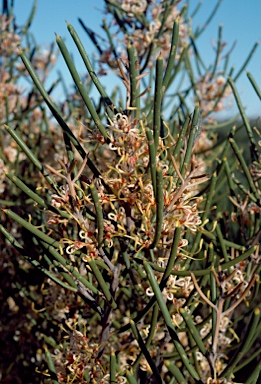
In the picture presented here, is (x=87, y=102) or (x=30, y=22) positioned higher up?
(x=30, y=22)

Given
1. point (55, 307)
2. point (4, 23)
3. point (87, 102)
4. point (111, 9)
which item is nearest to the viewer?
point (87, 102)

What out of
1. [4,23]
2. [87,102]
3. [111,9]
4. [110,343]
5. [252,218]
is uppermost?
[4,23]

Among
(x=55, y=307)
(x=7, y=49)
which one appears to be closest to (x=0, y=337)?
(x=55, y=307)

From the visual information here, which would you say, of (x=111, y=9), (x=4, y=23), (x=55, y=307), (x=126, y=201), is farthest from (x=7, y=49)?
(x=126, y=201)

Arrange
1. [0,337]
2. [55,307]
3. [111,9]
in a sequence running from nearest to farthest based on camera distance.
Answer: [55,307]
[0,337]
[111,9]

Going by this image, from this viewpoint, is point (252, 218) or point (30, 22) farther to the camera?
point (30, 22)

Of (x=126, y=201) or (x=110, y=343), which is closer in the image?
(x=126, y=201)

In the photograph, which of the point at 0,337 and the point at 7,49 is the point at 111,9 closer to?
the point at 7,49

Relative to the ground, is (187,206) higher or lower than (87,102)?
lower

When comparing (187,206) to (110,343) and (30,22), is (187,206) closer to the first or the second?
(110,343)
